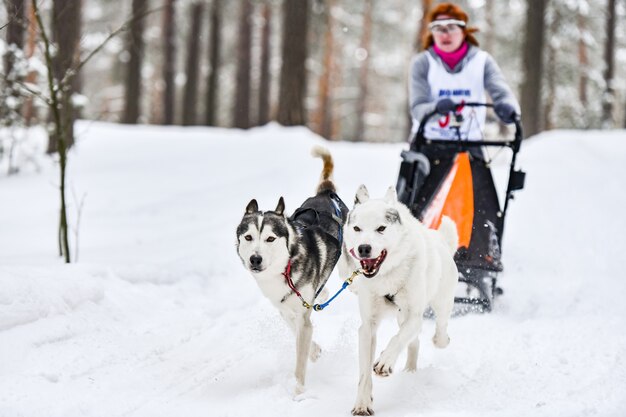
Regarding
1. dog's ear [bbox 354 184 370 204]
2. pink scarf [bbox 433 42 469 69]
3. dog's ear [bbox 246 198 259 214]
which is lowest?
dog's ear [bbox 246 198 259 214]

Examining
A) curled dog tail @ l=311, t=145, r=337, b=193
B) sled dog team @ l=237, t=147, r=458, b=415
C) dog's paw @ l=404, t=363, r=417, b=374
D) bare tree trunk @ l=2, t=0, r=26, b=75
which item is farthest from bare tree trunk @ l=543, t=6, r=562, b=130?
dog's paw @ l=404, t=363, r=417, b=374

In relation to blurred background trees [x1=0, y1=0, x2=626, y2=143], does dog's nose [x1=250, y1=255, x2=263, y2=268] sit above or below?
below

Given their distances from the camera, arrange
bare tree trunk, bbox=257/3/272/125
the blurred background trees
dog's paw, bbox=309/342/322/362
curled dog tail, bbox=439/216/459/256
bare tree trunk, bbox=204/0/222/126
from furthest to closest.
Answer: bare tree trunk, bbox=257/3/272/125 → bare tree trunk, bbox=204/0/222/126 → the blurred background trees → dog's paw, bbox=309/342/322/362 → curled dog tail, bbox=439/216/459/256

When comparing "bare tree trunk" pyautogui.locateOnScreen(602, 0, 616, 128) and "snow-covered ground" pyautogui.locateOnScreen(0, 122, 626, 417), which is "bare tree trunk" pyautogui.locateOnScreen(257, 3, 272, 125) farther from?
"snow-covered ground" pyautogui.locateOnScreen(0, 122, 626, 417)

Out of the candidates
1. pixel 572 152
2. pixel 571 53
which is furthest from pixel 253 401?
pixel 571 53

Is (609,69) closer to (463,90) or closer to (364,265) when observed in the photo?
(463,90)

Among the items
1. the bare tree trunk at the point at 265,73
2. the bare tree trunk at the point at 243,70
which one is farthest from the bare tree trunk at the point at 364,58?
the bare tree trunk at the point at 243,70

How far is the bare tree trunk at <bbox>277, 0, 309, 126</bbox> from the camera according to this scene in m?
12.5

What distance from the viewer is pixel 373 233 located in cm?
339

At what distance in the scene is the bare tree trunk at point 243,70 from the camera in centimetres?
2098

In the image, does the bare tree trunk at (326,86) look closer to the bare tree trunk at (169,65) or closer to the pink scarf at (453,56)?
the bare tree trunk at (169,65)

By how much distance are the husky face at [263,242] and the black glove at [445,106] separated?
1655 millimetres

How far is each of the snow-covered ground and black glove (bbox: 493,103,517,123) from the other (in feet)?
4.99

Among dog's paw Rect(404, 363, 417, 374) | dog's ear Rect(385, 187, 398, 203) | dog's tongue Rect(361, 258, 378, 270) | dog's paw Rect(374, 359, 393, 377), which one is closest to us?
dog's paw Rect(374, 359, 393, 377)
